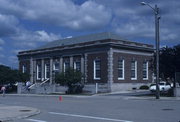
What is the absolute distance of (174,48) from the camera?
1490 inches

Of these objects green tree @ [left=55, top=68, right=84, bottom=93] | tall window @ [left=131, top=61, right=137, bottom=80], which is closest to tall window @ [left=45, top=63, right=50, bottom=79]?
green tree @ [left=55, top=68, right=84, bottom=93]

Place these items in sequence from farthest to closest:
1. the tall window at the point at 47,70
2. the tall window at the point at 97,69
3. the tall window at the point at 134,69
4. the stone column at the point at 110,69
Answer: the tall window at the point at 47,70
the tall window at the point at 134,69
the tall window at the point at 97,69
the stone column at the point at 110,69

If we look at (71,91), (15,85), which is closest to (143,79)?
(71,91)

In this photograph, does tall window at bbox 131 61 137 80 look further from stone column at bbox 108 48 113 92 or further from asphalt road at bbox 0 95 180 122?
asphalt road at bbox 0 95 180 122

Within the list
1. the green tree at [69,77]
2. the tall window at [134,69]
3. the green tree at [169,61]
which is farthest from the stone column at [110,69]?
the green tree at [169,61]

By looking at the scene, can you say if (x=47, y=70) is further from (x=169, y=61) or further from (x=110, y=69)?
(x=169, y=61)

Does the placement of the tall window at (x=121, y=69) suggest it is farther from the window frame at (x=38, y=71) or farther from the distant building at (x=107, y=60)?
the window frame at (x=38, y=71)

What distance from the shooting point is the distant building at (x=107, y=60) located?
159 ft

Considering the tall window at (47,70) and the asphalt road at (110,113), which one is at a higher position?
the tall window at (47,70)

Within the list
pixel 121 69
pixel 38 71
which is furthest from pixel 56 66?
pixel 121 69

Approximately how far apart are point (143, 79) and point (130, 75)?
3393 millimetres

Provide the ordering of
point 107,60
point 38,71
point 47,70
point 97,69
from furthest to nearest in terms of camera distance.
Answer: point 38,71 < point 47,70 < point 97,69 < point 107,60

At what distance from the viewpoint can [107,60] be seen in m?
48.3

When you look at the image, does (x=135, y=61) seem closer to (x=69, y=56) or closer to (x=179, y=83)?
(x=69, y=56)
